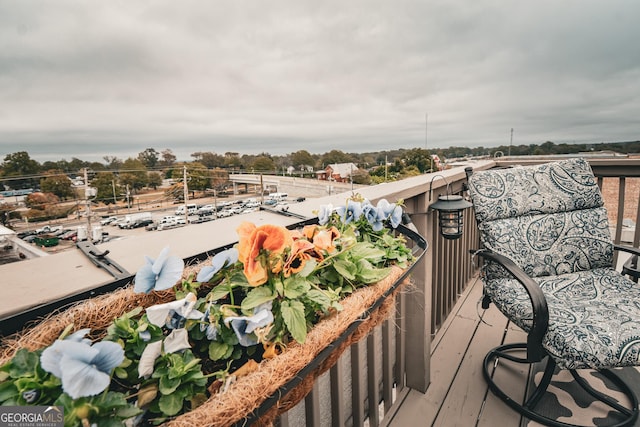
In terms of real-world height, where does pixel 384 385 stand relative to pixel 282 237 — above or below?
below

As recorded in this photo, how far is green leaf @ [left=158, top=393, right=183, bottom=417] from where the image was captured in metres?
0.36

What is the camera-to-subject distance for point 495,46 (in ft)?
39.2

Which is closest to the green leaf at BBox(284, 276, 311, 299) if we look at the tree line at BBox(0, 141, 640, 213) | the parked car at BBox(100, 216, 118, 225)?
the tree line at BBox(0, 141, 640, 213)

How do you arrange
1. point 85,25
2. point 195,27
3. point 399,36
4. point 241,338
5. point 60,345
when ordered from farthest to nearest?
point 85,25 < point 195,27 < point 399,36 < point 241,338 < point 60,345

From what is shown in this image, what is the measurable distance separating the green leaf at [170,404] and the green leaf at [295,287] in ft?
0.67

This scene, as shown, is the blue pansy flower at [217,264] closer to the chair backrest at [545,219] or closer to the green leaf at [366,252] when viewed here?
the green leaf at [366,252]

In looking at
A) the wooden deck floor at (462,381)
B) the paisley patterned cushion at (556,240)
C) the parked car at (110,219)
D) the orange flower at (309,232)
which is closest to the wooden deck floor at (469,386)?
the wooden deck floor at (462,381)

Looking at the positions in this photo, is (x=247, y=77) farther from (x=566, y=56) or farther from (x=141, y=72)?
(x=566, y=56)

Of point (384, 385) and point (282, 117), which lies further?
point (282, 117)

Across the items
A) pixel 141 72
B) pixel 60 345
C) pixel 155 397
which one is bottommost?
pixel 155 397

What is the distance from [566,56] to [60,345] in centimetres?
1583

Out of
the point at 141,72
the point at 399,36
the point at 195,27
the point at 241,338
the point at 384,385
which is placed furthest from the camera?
the point at 141,72

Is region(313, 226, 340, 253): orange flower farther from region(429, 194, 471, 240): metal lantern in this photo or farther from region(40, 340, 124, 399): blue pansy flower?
region(429, 194, 471, 240): metal lantern

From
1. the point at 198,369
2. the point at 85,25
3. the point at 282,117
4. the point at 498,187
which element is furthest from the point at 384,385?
the point at 282,117
